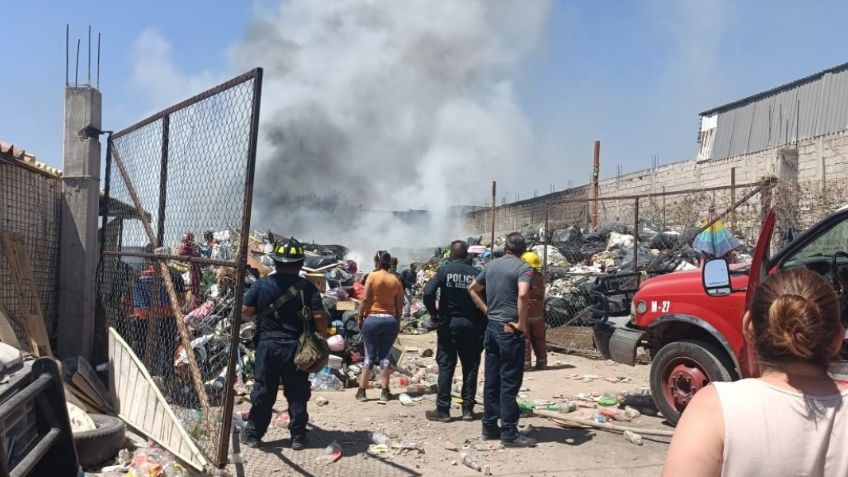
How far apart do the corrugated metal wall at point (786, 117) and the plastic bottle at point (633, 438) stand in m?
14.7

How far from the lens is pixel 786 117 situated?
65.3ft

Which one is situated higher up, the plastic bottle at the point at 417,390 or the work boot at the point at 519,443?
the work boot at the point at 519,443

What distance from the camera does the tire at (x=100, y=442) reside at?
4473 mm

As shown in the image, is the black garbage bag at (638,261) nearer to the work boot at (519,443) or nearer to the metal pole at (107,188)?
the work boot at (519,443)

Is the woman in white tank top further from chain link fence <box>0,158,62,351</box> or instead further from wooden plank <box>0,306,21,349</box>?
chain link fence <box>0,158,62,351</box>

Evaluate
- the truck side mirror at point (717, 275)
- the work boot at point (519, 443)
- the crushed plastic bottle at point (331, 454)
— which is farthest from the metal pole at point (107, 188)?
the truck side mirror at point (717, 275)

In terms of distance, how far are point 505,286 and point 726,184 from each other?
41.6 ft

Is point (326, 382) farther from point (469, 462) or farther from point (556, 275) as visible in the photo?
point (556, 275)

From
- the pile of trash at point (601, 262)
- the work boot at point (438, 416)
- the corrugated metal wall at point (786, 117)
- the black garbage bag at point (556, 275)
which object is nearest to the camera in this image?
the work boot at point (438, 416)

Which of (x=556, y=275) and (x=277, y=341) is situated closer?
(x=277, y=341)

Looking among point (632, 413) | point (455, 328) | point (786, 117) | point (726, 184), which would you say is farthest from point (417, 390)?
point (786, 117)

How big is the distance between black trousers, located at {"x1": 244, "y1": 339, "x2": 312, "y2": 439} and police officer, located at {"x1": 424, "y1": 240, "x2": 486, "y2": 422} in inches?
58.5

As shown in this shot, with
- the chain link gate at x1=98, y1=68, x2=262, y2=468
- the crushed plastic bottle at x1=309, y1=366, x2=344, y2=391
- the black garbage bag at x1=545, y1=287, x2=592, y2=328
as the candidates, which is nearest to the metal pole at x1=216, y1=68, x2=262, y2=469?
the chain link gate at x1=98, y1=68, x2=262, y2=468

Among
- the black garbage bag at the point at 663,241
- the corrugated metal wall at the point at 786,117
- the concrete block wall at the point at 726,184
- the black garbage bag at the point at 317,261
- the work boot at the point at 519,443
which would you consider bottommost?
the work boot at the point at 519,443
